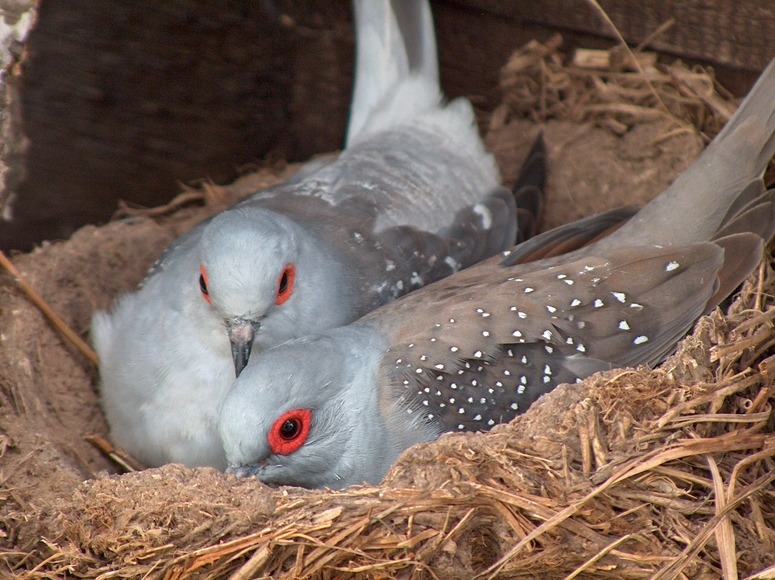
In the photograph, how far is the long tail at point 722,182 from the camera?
275cm

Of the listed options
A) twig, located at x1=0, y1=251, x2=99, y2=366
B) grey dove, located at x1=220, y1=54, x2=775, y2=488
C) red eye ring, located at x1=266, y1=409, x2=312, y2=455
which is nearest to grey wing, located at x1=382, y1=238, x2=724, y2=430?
grey dove, located at x1=220, y1=54, x2=775, y2=488

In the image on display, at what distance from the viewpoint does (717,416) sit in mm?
2197

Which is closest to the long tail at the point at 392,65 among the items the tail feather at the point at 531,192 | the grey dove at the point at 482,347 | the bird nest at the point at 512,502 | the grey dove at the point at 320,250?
the grey dove at the point at 320,250

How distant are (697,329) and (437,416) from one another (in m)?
0.73

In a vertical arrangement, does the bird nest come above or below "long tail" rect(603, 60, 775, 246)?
below

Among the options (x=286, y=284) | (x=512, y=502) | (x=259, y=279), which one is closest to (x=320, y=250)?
(x=286, y=284)

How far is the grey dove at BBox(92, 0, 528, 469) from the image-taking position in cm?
268

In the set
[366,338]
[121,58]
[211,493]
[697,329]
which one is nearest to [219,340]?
[366,338]

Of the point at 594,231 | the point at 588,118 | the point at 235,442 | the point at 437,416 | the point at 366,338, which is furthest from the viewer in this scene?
the point at 588,118

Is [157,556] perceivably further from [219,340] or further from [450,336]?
[450,336]

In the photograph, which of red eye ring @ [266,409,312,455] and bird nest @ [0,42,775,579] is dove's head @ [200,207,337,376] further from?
bird nest @ [0,42,775,579]

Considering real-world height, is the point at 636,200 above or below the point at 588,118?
below

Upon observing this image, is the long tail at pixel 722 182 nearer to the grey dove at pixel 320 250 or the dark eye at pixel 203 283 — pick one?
the grey dove at pixel 320 250

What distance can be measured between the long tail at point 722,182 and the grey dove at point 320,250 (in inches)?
25.6
